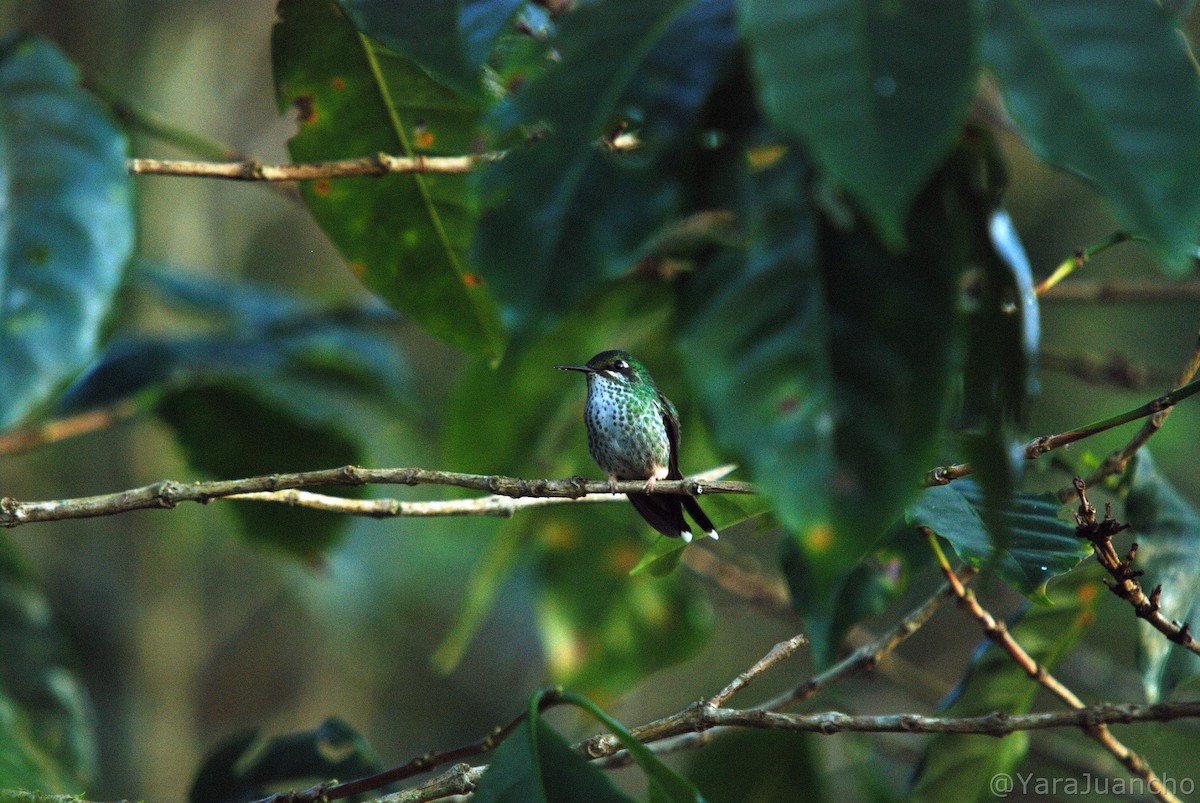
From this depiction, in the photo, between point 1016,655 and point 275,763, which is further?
point 275,763

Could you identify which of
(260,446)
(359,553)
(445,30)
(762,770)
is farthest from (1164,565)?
(359,553)

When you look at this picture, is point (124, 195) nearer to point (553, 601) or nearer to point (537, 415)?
point (537, 415)

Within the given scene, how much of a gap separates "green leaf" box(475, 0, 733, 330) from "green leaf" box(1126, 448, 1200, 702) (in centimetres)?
Result: 137

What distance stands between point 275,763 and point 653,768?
50.0 inches

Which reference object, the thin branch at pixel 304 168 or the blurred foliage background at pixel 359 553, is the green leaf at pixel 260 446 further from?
the thin branch at pixel 304 168

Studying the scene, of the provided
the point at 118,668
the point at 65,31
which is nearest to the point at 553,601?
the point at 118,668

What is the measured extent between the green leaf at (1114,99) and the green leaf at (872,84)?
0.08 meters

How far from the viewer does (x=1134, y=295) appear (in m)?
2.91

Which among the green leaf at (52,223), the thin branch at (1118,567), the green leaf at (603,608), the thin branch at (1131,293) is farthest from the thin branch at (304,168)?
the thin branch at (1131,293)

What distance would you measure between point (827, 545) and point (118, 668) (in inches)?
154

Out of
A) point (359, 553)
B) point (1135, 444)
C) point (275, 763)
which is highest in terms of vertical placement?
point (1135, 444)

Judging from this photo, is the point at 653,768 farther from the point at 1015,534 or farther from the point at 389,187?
the point at 389,187

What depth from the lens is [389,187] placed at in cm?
203

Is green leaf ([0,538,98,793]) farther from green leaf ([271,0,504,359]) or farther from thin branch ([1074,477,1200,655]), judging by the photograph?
thin branch ([1074,477,1200,655])
